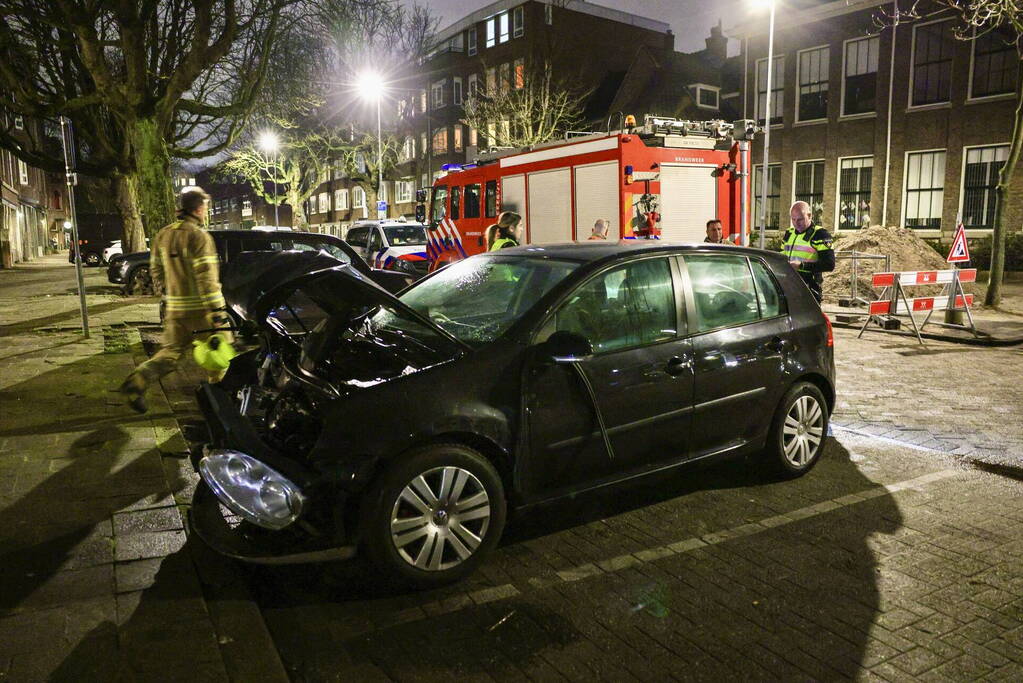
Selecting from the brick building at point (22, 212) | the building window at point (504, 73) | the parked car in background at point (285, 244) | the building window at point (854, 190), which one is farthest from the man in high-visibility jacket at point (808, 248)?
the building window at point (504, 73)

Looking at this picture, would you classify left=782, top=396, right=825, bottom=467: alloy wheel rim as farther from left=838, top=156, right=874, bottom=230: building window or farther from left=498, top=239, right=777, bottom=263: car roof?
left=838, top=156, right=874, bottom=230: building window

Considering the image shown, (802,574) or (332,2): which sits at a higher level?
(332,2)

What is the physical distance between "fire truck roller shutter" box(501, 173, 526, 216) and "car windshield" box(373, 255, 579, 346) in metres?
10.9

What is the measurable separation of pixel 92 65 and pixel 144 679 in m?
15.4

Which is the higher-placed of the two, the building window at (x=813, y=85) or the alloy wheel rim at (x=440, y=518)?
the building window at (x=813, y=85)

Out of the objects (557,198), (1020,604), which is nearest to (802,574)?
(1020,604)

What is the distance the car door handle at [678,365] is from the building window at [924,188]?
2741cm

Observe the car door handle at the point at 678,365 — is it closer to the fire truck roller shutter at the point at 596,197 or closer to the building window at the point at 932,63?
the fire truck roller shutter at the point at 596,197

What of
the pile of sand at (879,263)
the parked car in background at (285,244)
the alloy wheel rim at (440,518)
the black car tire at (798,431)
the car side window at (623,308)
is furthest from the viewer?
the pile of sand at (879,263)

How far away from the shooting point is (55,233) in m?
63.5

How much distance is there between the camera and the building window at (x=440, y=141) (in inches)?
2056

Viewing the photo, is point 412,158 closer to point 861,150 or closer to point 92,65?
point 861,150

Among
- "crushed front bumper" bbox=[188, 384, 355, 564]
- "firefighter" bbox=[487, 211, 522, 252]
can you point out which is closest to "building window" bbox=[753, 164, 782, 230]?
"firefighter" bbox=[487, 211, 522, 252]

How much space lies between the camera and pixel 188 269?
627 centimetres
